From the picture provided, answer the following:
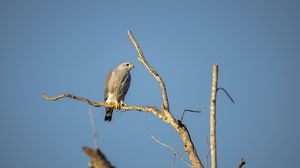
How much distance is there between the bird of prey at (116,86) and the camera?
10031mm

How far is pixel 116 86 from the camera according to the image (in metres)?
10.0

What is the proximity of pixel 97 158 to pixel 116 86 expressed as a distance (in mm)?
8094

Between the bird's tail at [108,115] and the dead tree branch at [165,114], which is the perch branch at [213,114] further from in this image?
the bird's tail at [108,115]

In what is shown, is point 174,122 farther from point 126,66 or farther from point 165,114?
point 126,66

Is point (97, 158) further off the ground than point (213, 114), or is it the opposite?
point (213, 114)

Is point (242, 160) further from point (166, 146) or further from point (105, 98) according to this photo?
point (105, 98)

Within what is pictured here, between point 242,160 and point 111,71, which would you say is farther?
point 111,71

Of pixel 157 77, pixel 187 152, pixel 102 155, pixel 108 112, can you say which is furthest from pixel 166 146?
pixel 108 112

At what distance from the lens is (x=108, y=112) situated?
9.84 meters

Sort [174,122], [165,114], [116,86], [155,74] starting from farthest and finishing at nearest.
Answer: [116,86] < [155,74] < [165,114] < [174,122]

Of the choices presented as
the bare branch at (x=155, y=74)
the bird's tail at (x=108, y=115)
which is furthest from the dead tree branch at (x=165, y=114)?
the bird's tail at (x=108, y=115)

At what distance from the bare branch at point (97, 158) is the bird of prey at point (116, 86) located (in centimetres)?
784

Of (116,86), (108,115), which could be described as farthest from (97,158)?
(116,86)

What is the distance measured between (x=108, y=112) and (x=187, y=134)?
200 inches
